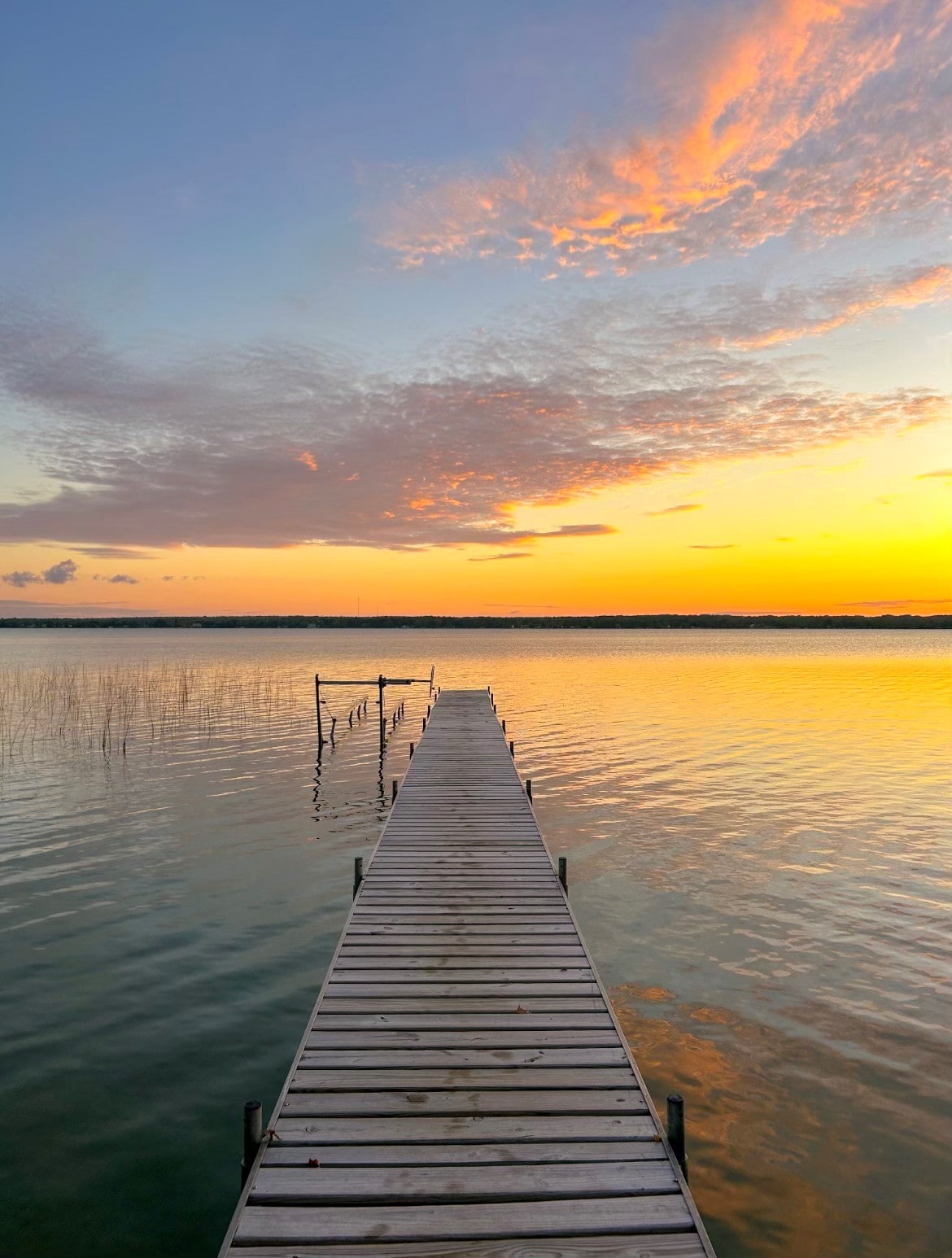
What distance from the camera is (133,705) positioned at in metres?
42.9

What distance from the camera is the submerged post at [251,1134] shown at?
5.59 metres

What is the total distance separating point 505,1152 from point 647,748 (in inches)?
1051

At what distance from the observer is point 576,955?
9.73 m

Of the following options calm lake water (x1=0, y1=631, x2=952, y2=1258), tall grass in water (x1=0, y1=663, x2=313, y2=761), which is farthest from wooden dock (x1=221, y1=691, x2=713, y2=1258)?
tall grass in water (x1=0, y1=663, x2=313, y2=761)

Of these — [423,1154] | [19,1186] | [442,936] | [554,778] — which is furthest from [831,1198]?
[554,778]

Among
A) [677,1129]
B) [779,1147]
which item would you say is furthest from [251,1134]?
[779,1147]

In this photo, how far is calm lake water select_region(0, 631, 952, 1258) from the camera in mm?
7273

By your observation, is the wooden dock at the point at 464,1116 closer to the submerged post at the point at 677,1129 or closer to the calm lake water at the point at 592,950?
the submerged post at the point at 677,1129

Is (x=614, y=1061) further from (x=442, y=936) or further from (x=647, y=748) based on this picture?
(x=647, y=748)

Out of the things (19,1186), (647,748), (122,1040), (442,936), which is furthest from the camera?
(647,748)

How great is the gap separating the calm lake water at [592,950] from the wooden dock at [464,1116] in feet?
5.09

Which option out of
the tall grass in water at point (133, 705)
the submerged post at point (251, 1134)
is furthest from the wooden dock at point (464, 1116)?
the tall grass in water at point (133, 705)

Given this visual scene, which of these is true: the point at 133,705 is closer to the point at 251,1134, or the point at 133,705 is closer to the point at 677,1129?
the point at 251,1134

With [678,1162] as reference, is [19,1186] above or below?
below
